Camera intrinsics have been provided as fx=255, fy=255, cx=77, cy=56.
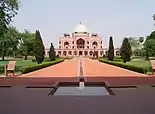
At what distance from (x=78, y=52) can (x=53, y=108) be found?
291 ft

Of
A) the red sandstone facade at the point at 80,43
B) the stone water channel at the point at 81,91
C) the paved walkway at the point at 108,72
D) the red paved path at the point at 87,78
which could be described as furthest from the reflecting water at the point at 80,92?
the red sandstone facade at the point at 80,43

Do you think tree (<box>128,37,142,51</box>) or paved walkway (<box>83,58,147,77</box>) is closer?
paved walkway (<box>83,58,147,77</box>)

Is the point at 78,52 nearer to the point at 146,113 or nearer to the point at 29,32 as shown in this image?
the point at 29,32

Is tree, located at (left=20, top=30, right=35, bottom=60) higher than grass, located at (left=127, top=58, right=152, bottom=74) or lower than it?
higher

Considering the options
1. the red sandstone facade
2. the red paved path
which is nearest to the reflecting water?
the red paved path

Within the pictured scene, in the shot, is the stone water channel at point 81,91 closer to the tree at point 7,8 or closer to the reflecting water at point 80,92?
the reflecting water at point 80,92

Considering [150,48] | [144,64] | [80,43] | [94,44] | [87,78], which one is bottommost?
[144,64]

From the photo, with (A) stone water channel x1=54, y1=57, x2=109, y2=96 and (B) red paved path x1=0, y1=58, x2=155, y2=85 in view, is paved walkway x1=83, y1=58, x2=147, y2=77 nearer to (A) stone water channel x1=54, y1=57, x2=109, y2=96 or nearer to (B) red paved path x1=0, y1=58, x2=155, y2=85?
(B) red paved path x1=0, y1=58, x2=155, y2=85

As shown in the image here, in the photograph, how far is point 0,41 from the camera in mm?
18969

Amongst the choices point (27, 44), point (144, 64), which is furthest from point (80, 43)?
point (144, 64)

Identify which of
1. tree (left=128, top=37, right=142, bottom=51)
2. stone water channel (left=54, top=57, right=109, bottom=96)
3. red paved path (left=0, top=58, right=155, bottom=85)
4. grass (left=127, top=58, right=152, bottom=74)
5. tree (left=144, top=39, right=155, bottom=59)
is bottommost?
grass (left=127, top=58, right=152, bottom=74)

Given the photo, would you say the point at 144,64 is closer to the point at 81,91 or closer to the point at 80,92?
the point at 81,91

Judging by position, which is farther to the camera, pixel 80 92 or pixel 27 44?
pixel 27 44

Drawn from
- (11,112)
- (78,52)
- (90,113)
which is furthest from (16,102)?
(78,52)
